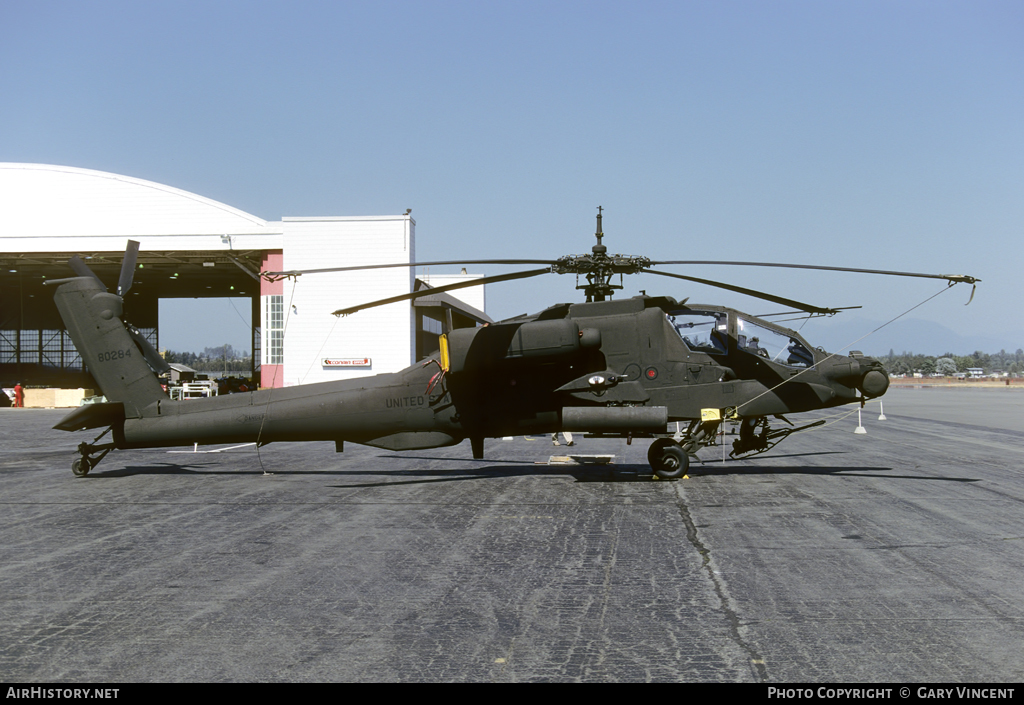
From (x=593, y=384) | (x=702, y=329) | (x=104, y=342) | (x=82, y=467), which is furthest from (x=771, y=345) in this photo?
(x=82, y=467)

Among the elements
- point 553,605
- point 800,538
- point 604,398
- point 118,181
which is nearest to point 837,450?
point 604,398

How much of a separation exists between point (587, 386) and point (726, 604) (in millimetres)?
8038

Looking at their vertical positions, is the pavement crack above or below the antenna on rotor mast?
below

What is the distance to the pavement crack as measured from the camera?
15.8 feet

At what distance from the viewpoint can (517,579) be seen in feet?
23.2

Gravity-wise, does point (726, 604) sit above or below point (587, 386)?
below

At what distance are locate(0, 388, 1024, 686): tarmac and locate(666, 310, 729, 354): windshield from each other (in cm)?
261

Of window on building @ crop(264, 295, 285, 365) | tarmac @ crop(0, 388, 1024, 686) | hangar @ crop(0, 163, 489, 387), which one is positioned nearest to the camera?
tarmac @ crop(0, 388, 1024, 686)

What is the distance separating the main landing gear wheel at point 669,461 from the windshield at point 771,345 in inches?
96.2

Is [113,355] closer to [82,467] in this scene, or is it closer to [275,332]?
[82,467]

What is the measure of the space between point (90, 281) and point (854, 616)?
1607 centimetres

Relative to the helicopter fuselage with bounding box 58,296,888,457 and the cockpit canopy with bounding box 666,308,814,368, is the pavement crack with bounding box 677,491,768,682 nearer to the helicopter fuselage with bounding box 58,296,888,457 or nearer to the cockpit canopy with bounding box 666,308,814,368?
the helicopter fuselage with bounding box 58,296,888,457

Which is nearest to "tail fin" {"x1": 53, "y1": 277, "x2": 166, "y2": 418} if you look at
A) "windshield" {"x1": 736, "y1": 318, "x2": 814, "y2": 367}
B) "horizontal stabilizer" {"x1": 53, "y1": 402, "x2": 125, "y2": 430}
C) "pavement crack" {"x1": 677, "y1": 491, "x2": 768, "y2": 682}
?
"horizontal stabilizer" {"x1": 53, "y1": 402, "x2": 125, "y2": 430}

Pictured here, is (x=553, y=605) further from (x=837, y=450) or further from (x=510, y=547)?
(x=837, y=450)
